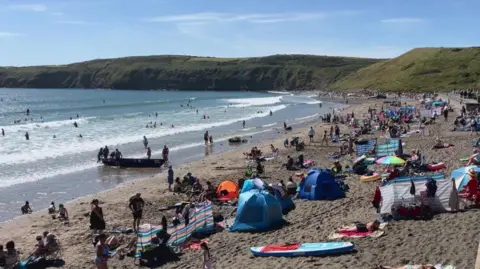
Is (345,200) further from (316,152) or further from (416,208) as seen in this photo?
(316,152)

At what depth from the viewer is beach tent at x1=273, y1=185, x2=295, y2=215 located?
1791 cm

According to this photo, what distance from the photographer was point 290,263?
40.3 ft

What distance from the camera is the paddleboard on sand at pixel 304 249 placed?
496 inches

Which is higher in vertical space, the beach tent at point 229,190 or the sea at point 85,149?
the beach tent at point 229,190

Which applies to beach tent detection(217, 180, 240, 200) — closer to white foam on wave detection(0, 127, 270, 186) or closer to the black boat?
the black boat

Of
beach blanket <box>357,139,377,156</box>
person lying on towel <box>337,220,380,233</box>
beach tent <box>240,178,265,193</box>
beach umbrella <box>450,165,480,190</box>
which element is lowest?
person lying on towel <box>337,220,380,233</box>

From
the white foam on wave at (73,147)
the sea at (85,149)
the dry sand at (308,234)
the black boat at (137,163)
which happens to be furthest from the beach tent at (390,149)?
the white foam on wave at (73,147)

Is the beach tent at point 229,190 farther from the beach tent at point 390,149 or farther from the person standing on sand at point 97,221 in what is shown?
the beach tent at point 390,149

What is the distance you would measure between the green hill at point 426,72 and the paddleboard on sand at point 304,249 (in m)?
90.1

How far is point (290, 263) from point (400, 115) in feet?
128

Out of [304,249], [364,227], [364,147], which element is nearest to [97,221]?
[304,249]

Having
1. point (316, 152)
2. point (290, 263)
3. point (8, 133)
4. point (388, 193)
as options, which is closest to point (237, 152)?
point (316, 152)

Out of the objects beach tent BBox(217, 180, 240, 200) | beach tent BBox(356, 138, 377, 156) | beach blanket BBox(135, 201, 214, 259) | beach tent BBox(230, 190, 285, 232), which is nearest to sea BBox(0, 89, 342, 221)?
beach tent BBox(217, 180, 240, 200)

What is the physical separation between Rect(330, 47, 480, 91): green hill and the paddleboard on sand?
9013cm
